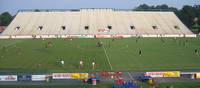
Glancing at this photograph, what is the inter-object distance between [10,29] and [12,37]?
25.0ft

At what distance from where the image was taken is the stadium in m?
38.6

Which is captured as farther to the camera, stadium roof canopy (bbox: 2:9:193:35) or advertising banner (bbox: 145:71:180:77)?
stadium roof canopy (bbox: 2:9:193:35)

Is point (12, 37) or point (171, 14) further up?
point (171, 14)

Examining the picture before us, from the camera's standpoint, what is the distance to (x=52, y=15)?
105 meters

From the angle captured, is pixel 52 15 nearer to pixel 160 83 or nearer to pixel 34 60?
pixel 34 60

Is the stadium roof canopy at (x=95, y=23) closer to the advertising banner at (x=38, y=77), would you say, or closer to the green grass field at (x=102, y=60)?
the green grass field at (x=102, y=60)

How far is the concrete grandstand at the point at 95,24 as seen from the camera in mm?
89062

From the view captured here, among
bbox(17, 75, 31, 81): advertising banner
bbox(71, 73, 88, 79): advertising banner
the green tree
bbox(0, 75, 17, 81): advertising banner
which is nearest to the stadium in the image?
bbox(71, 73, 88, 79): advertising banner

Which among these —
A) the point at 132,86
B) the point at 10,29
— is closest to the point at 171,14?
the point at 10,29

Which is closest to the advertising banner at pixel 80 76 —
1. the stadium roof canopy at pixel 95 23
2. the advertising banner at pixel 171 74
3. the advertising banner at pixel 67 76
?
the advertising banner at pixel 67 76

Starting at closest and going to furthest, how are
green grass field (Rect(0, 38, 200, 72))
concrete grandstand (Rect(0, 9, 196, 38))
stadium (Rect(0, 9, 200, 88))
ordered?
1. stadium (Rect(0, 9, 200, 88))
2. green grass field (Rect(0, 38, 200, 72))
3. concrete grandstand (Rect(0, 9, 196, 38))

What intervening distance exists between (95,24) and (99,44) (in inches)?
1391

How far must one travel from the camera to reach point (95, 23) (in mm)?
97625

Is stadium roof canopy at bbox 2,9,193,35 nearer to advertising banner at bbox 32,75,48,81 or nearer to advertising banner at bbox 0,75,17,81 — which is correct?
advertising banner at bbox 0,75,17,81
